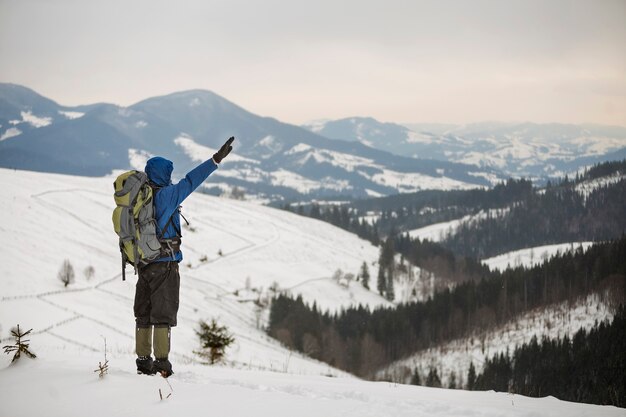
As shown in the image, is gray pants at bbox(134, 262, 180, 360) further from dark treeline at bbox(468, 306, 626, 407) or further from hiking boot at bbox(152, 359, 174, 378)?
dark treeline at bbox(468, 306, 626, 407)

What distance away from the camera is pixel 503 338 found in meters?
111

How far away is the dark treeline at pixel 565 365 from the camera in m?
87.8

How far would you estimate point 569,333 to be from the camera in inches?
4154

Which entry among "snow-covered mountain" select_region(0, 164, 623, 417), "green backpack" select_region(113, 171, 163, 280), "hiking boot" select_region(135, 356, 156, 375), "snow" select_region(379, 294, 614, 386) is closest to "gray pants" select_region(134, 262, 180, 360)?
"hiking boot" select_region(135, 356, 156, 375)

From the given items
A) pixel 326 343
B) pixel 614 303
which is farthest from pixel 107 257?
pixel 614 303

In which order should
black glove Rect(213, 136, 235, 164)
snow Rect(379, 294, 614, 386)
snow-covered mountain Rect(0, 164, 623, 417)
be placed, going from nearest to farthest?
snow-covered mountain Rect(0, 164, 623, 417) < black glove Rect(213, 136, 235, 164) < snow Rect(379, 294, 614, 386)

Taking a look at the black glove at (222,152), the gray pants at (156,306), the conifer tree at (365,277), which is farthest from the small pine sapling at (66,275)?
the conifer tree at (365,277)

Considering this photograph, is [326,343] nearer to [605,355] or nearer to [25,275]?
[605,355]

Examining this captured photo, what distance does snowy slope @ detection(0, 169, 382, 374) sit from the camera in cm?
4616

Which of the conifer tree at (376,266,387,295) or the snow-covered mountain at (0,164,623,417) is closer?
the snow-covered mountain at (0,164,623,417)

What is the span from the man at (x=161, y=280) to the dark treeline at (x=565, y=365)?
89818mm

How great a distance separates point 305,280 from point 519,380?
56.4 metres

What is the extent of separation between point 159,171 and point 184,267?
9725 centimetres

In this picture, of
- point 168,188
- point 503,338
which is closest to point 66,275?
point 168,188
